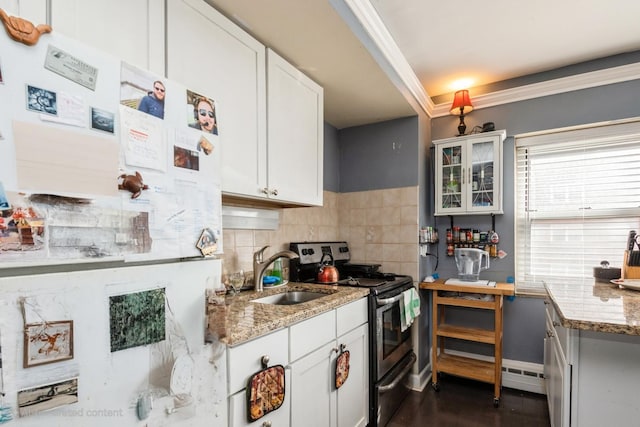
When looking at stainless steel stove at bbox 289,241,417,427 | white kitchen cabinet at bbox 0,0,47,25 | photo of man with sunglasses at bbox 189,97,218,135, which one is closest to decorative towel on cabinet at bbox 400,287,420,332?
stainless steel stove at bbox 289,241,417,427

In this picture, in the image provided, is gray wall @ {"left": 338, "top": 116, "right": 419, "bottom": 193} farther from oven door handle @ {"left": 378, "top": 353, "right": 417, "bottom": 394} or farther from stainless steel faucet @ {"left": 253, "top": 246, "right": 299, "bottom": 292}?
oven door handle @ {"left": 378, "top": 353, "right": 417, "bottom": 394}

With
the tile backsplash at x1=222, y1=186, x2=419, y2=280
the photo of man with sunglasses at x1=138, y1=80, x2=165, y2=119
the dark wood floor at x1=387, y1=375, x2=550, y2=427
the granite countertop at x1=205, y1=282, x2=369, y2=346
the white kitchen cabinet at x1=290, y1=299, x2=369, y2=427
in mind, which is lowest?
the dark wood floor at x1=387, y1=375, x2=550, y2=427

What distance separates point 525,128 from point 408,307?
70.9 inches

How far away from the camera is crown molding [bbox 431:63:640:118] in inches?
93.7

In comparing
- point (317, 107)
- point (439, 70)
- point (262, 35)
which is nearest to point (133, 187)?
point (262, 35)

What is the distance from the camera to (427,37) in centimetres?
215

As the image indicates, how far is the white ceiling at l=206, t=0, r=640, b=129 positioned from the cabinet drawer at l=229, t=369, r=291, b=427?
5.28 ft

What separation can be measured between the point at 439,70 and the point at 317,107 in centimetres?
114

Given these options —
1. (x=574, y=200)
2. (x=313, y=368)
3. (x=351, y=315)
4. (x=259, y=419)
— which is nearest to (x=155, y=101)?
(x=259, y=419)

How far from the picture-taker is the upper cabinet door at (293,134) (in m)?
1.77

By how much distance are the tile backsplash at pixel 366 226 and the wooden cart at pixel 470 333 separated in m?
0.30

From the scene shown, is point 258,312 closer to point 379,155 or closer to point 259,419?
point 259,419

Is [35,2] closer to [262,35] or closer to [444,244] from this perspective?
[262,35]

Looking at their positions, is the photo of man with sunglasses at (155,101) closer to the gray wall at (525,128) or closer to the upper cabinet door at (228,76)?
the upper cabinet door at (228,76)
